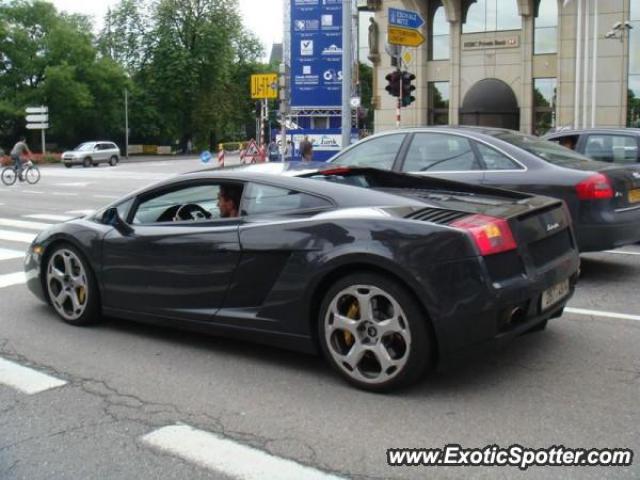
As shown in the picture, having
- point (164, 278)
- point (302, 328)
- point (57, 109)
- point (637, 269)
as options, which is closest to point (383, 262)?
point (302, 328)

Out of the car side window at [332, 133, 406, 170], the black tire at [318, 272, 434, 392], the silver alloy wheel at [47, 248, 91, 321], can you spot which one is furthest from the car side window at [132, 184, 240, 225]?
the car side window at [332, 133, 406, 170]

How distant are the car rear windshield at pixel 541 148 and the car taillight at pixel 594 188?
410 mm

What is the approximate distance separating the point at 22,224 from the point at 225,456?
10958mm

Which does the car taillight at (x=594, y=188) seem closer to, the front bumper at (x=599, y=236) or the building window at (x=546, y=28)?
the front bumper at (x=599, y=236)

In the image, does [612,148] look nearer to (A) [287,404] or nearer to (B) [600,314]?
(B) [600,314]

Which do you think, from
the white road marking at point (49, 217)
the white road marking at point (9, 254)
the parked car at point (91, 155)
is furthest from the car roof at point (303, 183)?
the parked car at point (91, 155)

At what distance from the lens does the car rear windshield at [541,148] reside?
→ 24.8 feet

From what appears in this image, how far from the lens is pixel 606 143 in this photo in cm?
1031

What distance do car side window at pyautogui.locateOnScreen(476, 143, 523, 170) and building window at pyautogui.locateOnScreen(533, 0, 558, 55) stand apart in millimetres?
26571

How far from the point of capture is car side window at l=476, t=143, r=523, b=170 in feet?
24.4

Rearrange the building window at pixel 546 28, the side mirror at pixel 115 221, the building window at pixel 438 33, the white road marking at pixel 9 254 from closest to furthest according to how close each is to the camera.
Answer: the side mirror at pixel 115 221
the white road marking at pixel 9 254
the building window at pixel 546 28
the building window at pixel 438 33

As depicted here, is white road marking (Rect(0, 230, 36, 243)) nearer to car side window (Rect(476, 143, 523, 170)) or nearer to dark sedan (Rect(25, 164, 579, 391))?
dark sedan (Rect(25, 164, 579, 391))

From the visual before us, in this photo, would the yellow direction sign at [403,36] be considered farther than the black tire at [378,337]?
Yes

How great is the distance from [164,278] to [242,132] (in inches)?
3644
